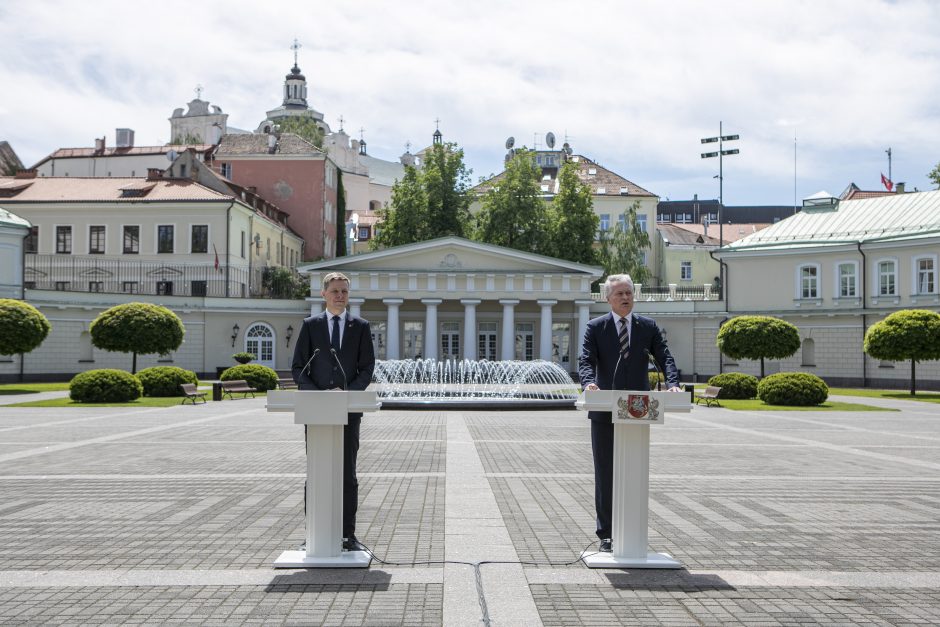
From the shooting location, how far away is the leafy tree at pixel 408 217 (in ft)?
219

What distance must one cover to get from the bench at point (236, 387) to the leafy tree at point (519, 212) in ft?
112

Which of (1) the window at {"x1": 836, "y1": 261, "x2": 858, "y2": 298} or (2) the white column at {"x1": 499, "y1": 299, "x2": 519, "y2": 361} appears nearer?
(1) the window at {"x1": 836, "y1": 261, "x2": 858, "y2": 298}

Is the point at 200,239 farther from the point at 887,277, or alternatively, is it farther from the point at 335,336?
the point at 335,336

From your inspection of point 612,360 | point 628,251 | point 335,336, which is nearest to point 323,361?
point 335,336

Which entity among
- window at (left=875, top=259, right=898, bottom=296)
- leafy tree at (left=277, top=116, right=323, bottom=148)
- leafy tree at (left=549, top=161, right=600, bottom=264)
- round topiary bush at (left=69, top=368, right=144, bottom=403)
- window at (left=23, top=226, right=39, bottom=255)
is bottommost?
round topiary bush at (left=69, top=368, right=144, bottom=403)

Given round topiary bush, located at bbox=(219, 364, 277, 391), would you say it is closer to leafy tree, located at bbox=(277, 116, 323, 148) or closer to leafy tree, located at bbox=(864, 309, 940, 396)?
leafy tree, located at bbox=(864, 309, 940, 396)

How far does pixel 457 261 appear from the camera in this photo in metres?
54.5

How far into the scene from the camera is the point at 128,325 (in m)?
34.9

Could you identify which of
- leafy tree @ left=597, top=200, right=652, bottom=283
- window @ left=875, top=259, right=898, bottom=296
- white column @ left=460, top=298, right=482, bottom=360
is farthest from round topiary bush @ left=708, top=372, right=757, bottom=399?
leafy tree @ left=597, top=200, right=652, bottom=283

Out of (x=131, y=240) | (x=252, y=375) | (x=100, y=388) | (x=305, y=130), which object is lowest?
(x=100, y=388)

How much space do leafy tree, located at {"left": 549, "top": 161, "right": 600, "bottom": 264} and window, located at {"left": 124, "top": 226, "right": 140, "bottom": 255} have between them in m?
28.2

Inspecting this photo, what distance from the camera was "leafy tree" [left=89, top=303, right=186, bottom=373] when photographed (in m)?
34.9

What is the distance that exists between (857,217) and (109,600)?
53.8 meters

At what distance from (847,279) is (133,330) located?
122 ft
